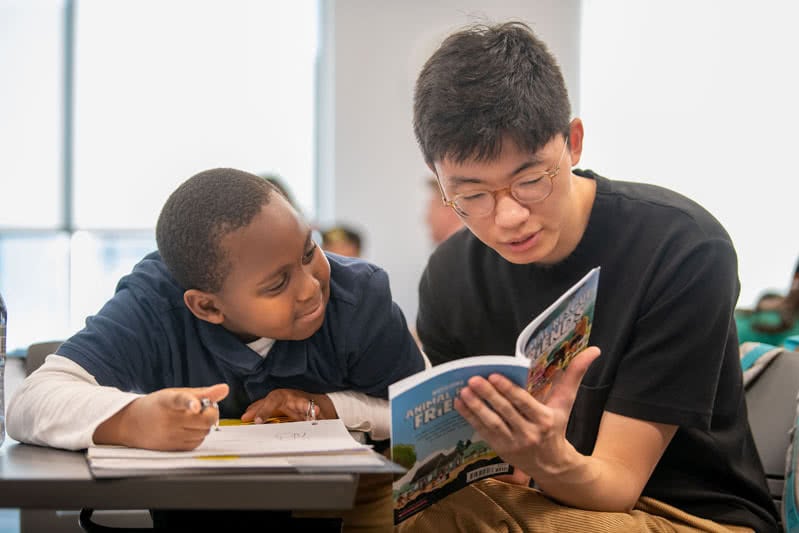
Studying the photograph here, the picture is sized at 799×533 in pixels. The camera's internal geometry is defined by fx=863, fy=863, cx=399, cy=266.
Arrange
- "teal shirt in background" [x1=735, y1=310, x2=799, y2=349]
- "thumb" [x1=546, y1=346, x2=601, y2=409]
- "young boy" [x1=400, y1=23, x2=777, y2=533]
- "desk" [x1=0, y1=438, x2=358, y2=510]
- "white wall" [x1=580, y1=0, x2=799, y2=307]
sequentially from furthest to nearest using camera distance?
"white wall" [x1=580, y1=0, x2=799, y2=307] → "teal shirt in background" [x1=735, y1=310, x2=799, y2=349] → "young boy" [x1=400, y1=23, x2=777, y2=533] → "thumb" [x1=546, y1=346, x2=601, y2=409] → "desk" [x1=0, y1=438, x2=358, y2=510]

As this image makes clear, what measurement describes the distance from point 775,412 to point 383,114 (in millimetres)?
4251

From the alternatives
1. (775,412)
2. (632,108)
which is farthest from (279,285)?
(632,108)

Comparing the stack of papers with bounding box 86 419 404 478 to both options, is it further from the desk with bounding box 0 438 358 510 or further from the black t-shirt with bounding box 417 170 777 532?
the black t-shirt with bounding box 417 170 777 532

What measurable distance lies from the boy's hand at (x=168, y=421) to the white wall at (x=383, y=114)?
179 inches

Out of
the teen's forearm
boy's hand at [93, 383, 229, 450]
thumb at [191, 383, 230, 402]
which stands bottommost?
the teen's forearm

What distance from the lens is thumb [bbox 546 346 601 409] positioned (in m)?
1.12

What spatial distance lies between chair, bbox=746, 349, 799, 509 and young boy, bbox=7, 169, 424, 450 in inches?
27.1

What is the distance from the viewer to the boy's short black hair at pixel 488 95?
4.16 ft

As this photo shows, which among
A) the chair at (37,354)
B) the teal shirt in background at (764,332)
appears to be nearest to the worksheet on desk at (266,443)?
the chair at (37,354)

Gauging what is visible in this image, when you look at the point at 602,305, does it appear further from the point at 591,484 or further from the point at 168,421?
the point at 168,421

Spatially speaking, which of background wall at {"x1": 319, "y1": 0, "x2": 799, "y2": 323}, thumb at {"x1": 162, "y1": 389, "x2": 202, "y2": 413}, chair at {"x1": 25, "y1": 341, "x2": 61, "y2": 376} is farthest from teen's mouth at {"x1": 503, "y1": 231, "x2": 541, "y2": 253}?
background wall at {"x1": 319, "y1": 0, "x2": 799, "y2": 323}

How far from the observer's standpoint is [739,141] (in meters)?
5.31

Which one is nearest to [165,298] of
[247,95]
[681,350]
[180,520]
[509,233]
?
[180,520]

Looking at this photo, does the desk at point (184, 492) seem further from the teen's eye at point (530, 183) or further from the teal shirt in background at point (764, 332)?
the teal shirt in background at point (764, 332)
